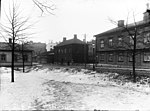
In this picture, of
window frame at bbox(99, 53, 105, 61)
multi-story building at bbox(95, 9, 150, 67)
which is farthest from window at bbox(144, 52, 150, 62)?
window frame at bbox(99, 53, 105, 61)

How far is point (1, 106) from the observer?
7.53 meters

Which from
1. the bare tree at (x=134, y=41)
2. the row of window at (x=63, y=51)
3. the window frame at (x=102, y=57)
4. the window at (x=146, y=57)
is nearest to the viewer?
the bare tree at (x=134, y=41)

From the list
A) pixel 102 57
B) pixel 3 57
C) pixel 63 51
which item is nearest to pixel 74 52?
pixel 63 51

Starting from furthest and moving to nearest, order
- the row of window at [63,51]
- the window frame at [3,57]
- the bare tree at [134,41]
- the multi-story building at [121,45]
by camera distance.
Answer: the row of window at [63,51] < the window frame at [3,57] < the multi-story building at [121,45] < the bare tree at [134,41]

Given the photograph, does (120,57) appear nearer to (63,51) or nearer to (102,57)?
(102,57)

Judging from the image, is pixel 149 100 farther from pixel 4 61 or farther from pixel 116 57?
pixel 4 61

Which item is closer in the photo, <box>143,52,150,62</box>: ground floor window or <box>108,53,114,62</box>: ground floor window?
<box>143,52,150,62</box>: ground floor window

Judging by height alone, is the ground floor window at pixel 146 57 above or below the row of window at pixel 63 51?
below

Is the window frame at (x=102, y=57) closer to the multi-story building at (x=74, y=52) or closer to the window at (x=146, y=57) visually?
the window at (x=146, y=57)

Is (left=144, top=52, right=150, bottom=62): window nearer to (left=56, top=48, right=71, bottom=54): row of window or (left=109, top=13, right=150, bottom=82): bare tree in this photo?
(left=109, top=13, right=150, bottom=82): bare tree

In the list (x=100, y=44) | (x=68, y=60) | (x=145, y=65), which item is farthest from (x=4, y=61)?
(x=145, y=65)

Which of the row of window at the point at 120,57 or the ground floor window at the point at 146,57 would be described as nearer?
the ground floor window at the point at 146,57

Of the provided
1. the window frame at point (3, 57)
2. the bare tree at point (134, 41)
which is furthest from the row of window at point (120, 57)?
the window frame at point (3, 57)

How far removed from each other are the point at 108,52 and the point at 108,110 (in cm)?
2772
